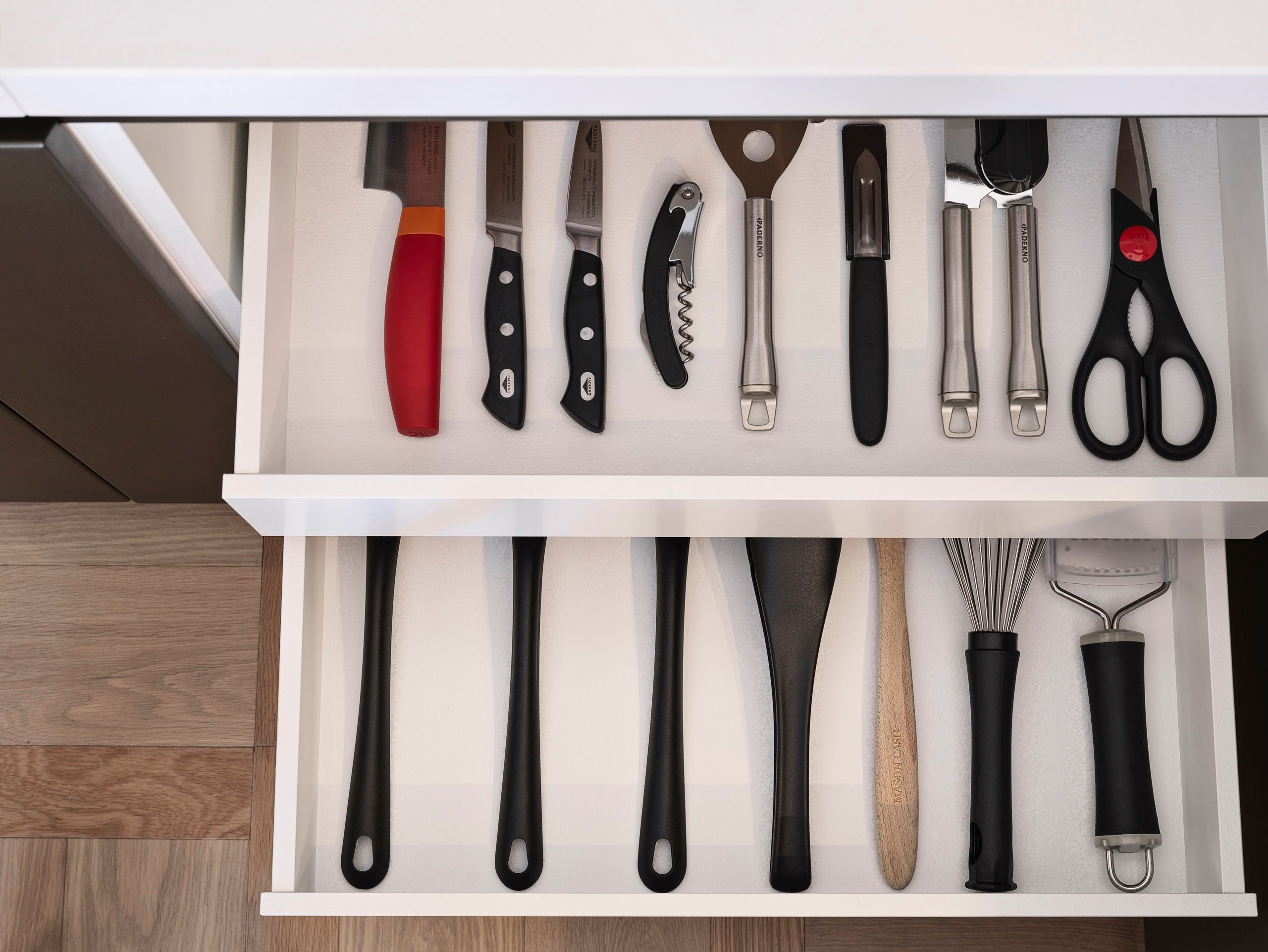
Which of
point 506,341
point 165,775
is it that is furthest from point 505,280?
point 165,775

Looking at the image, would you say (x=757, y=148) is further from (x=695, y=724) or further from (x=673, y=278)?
(x=695, y=724)

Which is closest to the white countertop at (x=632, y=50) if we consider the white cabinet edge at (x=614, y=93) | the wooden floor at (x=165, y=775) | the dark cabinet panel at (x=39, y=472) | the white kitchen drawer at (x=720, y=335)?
the white cabinet edge at (x=614, y=93)

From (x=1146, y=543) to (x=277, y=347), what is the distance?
0.54m

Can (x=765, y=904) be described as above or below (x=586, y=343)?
below

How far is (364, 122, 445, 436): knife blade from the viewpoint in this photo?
57cm

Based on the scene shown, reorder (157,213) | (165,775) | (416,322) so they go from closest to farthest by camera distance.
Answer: (157,213), (416,322), (165,775)

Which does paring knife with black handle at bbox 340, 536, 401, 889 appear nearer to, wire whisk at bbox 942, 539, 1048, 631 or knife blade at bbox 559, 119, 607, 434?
knife blade at bbox 559, 119, 607, 434

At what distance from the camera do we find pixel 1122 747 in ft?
2.03

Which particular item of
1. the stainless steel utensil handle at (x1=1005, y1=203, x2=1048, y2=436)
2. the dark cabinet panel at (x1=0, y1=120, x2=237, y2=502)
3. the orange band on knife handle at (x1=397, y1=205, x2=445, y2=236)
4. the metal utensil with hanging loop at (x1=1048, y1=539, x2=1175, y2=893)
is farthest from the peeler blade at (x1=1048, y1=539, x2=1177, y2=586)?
the dark cabinet panel at (x1=0, y1=120, x2=237, y2=502)

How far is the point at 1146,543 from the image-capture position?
2.08ft

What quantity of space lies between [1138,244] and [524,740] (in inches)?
19.1

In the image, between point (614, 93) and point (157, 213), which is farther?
point (157, 213)

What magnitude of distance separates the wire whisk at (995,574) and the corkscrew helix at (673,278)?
23 cm

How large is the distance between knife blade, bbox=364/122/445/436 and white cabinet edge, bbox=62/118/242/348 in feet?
0.29
